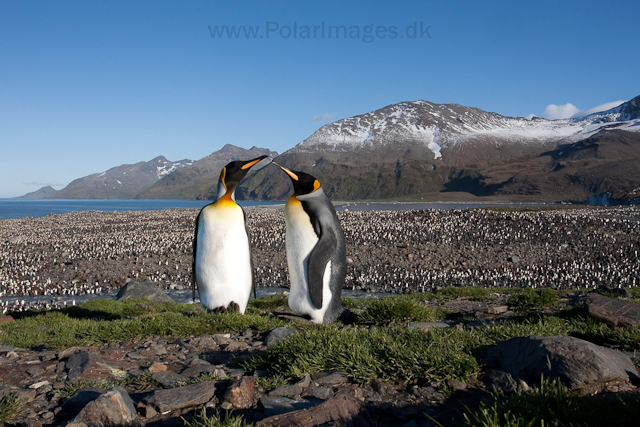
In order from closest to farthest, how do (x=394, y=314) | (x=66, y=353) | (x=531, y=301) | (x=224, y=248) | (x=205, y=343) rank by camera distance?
1. (x=66, y=353)
2. (x=205, y=343)
3. (x=394, y=314)
4. (x=224, y=248)
5. (x=531, y=301)

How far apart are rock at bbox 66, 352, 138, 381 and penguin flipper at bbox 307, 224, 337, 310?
10.8 ft

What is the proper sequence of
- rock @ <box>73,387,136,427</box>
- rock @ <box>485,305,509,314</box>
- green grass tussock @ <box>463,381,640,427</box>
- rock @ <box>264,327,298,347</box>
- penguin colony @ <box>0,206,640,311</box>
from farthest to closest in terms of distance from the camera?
penguin colony @ <box>0,206,640,311</box> < rock @ <box>485,305,509,314</box> < rock @ <box>264,327,298,347</box> < rock @ <box>73,387,136,427</box> < green grass tussock @ <box>463,381,640,427</box>

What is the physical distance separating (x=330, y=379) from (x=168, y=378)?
1.64m

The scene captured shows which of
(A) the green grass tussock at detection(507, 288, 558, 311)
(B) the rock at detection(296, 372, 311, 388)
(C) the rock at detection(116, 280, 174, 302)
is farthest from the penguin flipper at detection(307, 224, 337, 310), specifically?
(C) the rock at detection(116, 280, 174, 302)

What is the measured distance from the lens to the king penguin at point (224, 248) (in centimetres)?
828

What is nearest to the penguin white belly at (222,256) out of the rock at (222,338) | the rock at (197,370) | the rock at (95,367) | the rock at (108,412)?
the rock at (222,338)

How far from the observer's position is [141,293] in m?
14.7

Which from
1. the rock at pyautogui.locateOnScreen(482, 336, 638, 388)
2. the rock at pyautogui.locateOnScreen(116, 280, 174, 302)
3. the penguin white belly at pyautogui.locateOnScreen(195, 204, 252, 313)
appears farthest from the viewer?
the rock at pyautogui.locateOnScreen(116, 280, 174, 302)

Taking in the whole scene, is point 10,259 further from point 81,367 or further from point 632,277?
point 632,277

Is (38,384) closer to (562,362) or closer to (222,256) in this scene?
(222,256)

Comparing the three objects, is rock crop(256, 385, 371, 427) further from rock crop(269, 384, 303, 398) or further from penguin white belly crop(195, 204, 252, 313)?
penguin white belly crop(195, 204, 252, 313)

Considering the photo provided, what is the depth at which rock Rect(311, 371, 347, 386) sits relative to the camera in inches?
156

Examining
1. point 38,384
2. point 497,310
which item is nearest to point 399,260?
point 497,310

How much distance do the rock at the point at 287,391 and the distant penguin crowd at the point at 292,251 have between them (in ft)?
12.1
